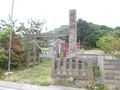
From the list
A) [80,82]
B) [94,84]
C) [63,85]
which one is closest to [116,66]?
[94,84]

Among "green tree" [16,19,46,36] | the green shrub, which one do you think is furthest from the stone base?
"green tree" [16,19,46,36]

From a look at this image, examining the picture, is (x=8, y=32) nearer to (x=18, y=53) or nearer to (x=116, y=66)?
(x=18, y=53)

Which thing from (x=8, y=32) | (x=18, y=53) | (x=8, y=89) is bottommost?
(x=8, y=89)

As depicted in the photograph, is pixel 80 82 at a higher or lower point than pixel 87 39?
lower

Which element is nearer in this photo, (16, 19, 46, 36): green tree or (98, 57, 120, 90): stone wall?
(98, 57, 120, 90): stone wall

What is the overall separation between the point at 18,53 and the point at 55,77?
328cm

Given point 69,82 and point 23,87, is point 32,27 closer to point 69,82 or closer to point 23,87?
point 23,87

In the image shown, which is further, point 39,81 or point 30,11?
point 30,11

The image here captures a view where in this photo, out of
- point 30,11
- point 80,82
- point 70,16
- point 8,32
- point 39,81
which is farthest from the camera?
point 30,11

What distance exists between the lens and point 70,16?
6.72 m

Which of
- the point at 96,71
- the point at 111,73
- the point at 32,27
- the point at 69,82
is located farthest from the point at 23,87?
the point at 32,27

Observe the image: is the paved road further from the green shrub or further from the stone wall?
the stone wall

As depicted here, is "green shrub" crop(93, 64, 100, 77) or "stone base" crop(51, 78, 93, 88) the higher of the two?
"green shrub" crop(93, 64, 100, 77)

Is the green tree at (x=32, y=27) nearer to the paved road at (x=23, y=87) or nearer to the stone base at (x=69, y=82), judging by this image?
the paved road at (x=23, y=87)
